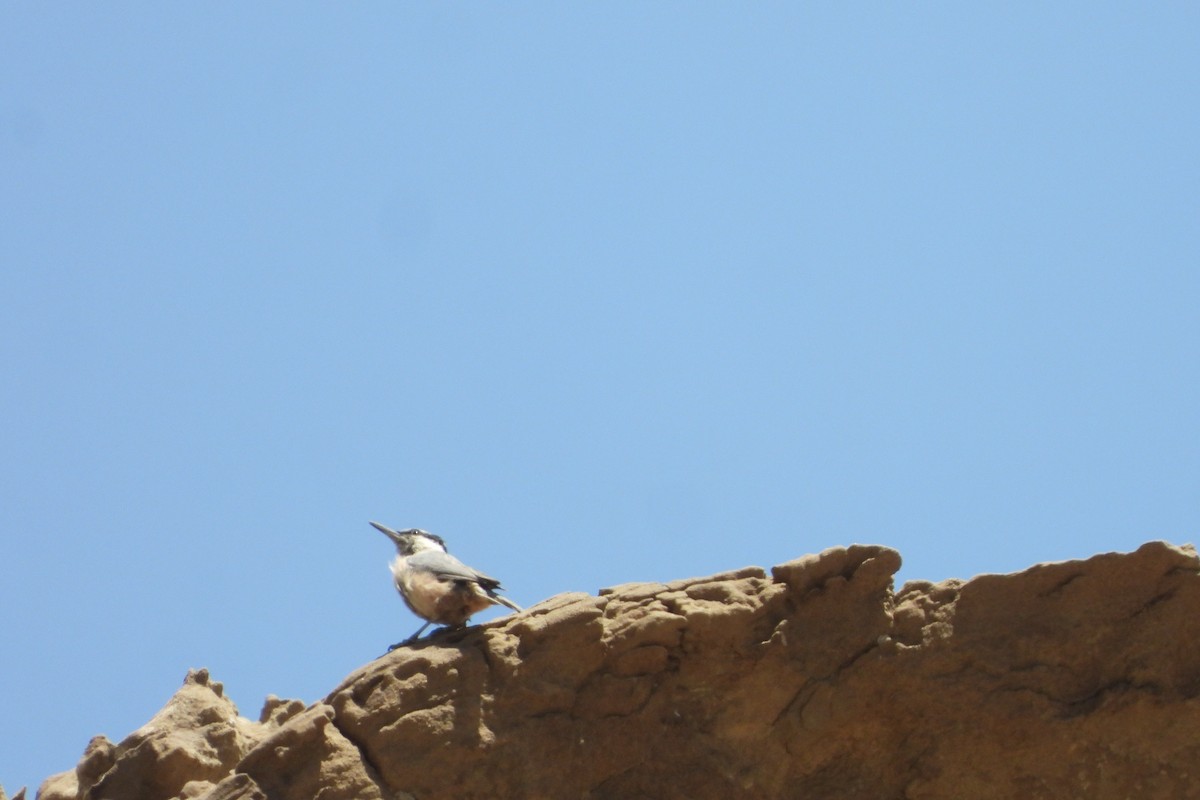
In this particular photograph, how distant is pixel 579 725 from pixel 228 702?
3423 millimetres

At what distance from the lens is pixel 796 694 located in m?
8.01

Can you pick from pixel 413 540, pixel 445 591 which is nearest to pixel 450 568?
pixel 445 591

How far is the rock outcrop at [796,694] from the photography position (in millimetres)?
7590

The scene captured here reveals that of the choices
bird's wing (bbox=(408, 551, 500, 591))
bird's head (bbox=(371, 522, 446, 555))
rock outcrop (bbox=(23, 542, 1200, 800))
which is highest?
bird's head (bbox=(371, 522, 446, 555))

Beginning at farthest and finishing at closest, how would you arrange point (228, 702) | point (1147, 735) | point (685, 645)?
point (228, 702), point (685, 645), point (1147, 735)

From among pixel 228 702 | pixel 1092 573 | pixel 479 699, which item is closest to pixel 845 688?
pixel 1092 573

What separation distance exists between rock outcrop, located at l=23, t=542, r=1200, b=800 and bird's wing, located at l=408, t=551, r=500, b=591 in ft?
1.63

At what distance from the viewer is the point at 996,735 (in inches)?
307

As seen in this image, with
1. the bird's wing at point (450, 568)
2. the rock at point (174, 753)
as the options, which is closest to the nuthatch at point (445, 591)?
the bird's wing at point (450, 568)

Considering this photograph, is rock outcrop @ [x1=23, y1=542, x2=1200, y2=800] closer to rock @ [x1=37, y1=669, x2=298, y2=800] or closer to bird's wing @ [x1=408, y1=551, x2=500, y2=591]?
bird's wing @ [x1=408, y1=551, x2=500, y2=591]

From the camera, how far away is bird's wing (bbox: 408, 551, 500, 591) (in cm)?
866

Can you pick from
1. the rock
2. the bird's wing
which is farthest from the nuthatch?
the rock

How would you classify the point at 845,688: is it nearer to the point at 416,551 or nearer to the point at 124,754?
the point at 416,551

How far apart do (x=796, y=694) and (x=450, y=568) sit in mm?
2463
